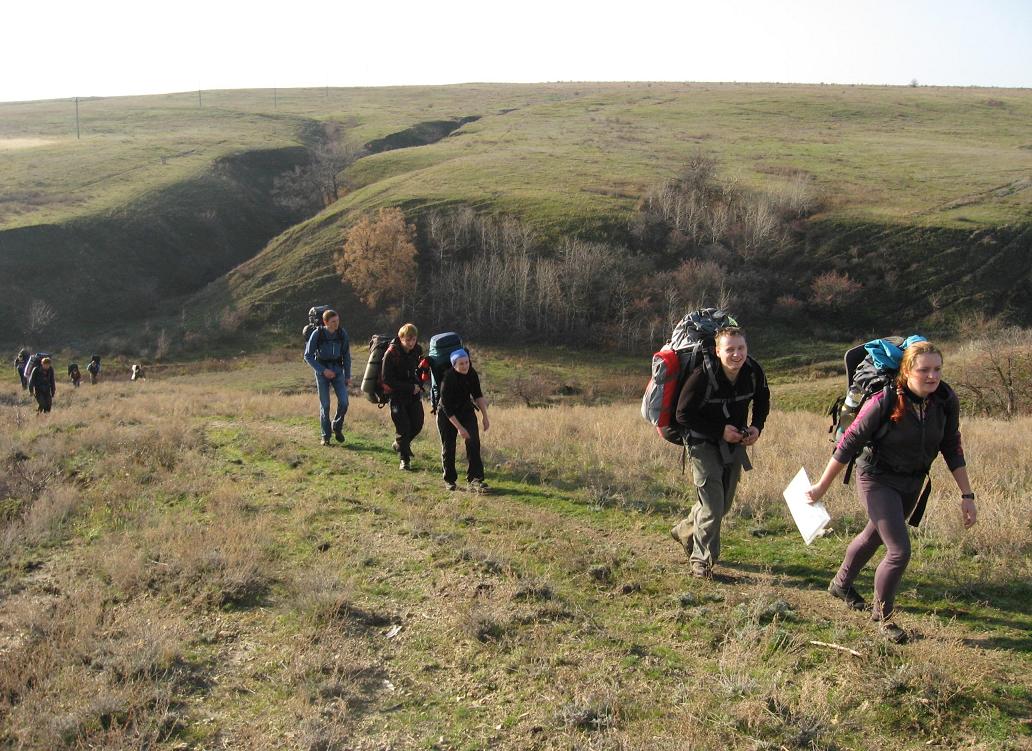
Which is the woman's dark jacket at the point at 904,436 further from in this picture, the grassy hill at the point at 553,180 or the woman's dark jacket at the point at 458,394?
the grassy hill at the point at 553,180

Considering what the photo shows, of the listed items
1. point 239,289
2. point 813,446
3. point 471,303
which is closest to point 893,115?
point 471,303

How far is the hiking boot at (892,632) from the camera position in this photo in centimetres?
459

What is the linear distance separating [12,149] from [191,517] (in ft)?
350

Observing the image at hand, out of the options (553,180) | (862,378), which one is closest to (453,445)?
(862,378)

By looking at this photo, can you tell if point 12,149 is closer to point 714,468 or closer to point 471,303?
point 471,303

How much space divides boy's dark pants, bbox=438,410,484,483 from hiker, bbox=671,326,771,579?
360 cm

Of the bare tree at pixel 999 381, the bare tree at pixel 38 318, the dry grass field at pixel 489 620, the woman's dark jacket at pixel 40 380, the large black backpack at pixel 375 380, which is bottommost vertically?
the bare tree at pixel 38 318

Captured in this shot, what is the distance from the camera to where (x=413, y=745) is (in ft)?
13.5

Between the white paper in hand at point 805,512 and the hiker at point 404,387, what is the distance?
18.8ft

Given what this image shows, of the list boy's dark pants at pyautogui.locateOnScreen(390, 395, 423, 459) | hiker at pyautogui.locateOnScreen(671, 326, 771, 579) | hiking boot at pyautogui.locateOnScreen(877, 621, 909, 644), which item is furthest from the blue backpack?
hiking boot at pyautogui.locateOnScreen(877, 621, 909, 644)

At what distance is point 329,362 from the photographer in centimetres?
1171

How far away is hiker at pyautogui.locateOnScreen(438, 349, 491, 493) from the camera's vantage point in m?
8.58

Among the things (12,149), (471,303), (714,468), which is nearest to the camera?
(714,468)

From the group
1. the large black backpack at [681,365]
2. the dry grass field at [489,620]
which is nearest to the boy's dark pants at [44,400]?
the dry grass field at [489,620]
